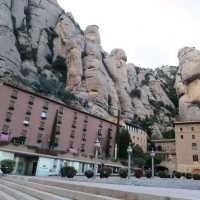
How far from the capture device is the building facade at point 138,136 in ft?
219

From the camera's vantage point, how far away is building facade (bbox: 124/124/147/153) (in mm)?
66625

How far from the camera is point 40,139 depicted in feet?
138

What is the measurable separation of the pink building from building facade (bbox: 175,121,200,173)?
53.4 feet

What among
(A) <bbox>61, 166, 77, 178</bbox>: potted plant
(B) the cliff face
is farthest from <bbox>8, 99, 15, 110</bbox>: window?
(A) <bbox>61, 166, 77, 178</bbox>: potted plant

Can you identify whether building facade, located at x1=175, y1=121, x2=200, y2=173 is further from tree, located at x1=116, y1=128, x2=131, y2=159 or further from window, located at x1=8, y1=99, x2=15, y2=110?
window, located at x1=8, y1=99, x2=15, y2=110

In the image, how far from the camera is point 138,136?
68.2m

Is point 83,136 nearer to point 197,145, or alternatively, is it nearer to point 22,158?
point 22,158

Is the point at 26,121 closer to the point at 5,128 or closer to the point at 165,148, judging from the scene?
the point at 5,128

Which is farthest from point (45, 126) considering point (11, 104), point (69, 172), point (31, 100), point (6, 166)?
point (69, 172)

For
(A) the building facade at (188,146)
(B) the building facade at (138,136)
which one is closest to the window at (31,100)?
(B) the building facade at (138,136)

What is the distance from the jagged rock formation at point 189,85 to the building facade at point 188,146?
13093mm

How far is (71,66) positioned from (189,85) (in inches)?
1522

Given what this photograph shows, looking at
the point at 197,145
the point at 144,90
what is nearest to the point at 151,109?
the point at 144,90

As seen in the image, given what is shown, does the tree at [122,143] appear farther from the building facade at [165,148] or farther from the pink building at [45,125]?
the building facade at [165,148]
